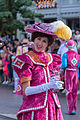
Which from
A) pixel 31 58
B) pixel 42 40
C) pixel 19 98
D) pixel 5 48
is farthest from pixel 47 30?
pixel 5 48

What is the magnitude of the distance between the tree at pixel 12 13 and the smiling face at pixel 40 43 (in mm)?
14663

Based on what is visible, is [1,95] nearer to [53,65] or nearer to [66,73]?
[66,73]

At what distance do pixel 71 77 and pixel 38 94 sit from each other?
4196mm

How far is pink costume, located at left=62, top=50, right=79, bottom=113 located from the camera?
769 centimetres

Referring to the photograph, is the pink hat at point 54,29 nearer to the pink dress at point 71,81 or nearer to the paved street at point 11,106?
the paved street at point 11,106

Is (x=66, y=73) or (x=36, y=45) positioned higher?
(x=36, y=45)

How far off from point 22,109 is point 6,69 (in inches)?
393

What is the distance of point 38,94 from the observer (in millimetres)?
3664

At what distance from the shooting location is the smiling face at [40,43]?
375 centimetres

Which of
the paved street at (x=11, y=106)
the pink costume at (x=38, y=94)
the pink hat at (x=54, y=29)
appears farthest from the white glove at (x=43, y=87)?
the paved street at (x=11, y=106)

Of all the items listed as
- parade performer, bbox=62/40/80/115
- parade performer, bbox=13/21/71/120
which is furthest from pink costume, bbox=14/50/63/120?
parade performer, bbox=62/40/80/115

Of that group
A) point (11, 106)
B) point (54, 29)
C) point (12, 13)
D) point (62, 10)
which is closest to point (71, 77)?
point (11, 106)

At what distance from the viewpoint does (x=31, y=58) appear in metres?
3.73

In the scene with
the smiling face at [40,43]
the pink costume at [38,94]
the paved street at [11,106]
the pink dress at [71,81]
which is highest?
the smiling face at [40,43]
